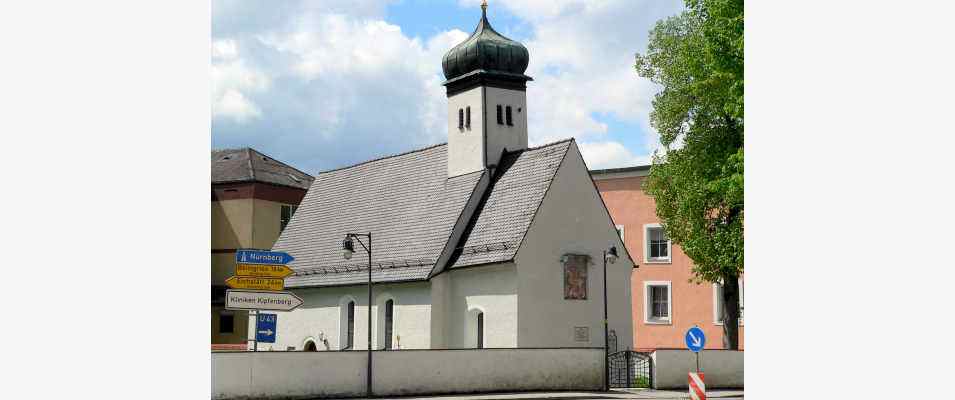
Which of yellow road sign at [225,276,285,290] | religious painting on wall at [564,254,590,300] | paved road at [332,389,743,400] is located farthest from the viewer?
religious painting on wall at [564,254,590,300]

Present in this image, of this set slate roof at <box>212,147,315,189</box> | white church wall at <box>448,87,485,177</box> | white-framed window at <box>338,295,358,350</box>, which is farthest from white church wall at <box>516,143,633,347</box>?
slate roof at <box>212,147,315,189</box>

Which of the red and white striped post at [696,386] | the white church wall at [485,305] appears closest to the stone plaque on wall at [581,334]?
the white church wall at [485,305]

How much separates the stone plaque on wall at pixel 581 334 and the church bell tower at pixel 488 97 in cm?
641

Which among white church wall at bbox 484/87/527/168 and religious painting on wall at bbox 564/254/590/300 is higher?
white church wall at bbox 484/87/527/168

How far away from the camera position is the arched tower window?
35.8m

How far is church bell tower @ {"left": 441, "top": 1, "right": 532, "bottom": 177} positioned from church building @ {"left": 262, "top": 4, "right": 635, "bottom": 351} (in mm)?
44

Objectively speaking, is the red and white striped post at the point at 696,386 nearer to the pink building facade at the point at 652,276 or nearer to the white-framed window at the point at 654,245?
the pink building facade at the point at 652,276

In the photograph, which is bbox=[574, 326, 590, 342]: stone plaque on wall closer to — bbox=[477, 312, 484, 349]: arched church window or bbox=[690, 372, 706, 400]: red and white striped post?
bbox=[477, 312, 484, 349]: arched church window

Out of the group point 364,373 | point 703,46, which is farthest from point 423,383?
point 703,46

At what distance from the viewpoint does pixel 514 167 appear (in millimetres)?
35219

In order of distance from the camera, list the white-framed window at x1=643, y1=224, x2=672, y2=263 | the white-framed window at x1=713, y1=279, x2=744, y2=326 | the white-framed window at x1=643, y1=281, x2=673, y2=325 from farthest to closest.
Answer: the white-framed window at x1=643, y1=224, x2=672, y2=263, the white-framed window at x1=643, y1=281, x2=673, y2=325, the white-framed window at x1=713, y1=279, x2=744, y2=326

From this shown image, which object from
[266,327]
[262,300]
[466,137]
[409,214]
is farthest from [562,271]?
[262,300]

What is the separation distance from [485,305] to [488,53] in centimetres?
837
